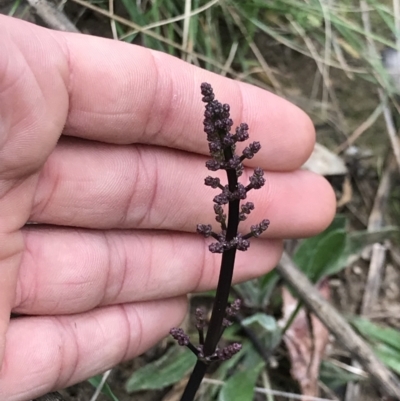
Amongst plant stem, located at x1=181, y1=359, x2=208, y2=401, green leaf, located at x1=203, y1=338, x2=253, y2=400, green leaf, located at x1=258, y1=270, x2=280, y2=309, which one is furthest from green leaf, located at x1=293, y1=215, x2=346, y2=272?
plant stem, located at x1=181, y1=359, x2=208, y2=401

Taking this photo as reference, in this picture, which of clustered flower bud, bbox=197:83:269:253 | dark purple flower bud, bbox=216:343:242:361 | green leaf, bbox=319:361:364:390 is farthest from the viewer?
green leaf, bbox=319:361:364:390

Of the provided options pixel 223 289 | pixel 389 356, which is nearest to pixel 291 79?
pixel 389 356

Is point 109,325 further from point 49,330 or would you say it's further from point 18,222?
point 18,222

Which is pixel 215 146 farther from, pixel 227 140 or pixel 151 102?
pixel 151 102

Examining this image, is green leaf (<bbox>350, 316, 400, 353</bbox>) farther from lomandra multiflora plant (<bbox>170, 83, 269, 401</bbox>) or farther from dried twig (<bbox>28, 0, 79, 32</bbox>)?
dried twig (<bbox>28, 0, 79, 32</bbox>)

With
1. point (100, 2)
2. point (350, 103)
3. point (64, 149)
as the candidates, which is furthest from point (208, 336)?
point (350, 103)

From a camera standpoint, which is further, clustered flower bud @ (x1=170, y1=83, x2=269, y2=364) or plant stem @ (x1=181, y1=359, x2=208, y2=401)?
plant stem @ (x1=181, y1=359, x2=208, y2=401)

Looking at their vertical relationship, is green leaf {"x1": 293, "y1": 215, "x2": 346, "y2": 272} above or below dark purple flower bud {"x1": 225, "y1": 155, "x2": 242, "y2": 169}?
below

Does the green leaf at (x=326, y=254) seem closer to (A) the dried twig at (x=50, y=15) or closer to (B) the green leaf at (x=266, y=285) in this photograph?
(B) the green leaf at (x=266, y=285)
